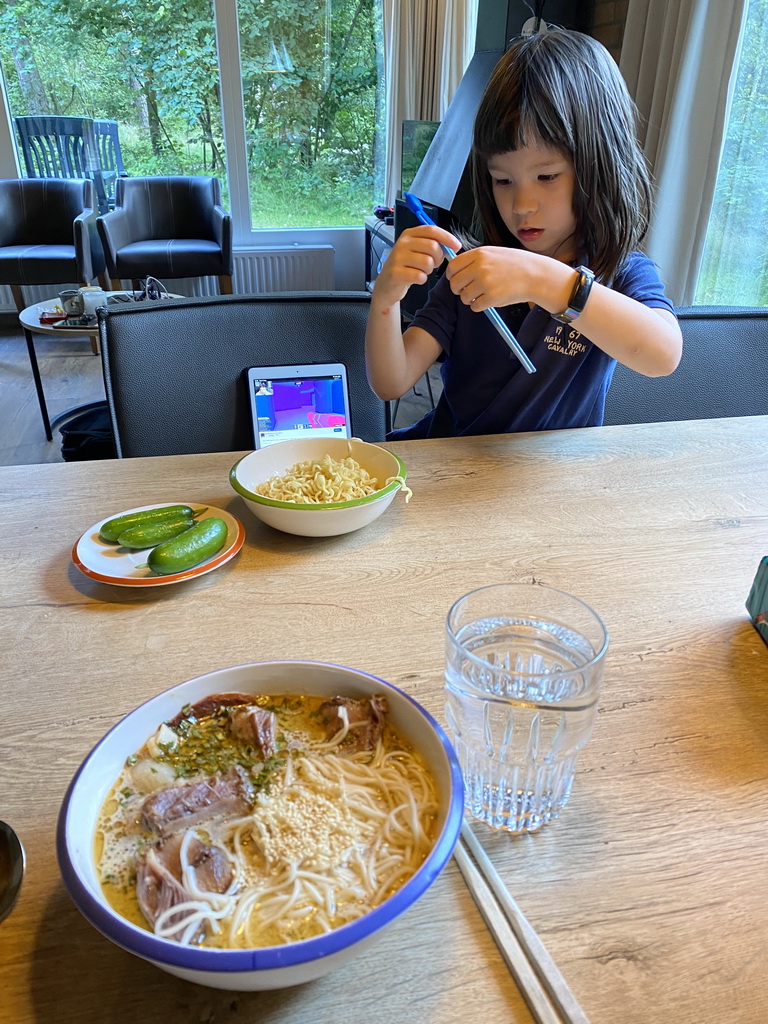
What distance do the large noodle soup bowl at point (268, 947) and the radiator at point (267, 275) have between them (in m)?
4.46

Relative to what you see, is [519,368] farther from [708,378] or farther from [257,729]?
[257,729]

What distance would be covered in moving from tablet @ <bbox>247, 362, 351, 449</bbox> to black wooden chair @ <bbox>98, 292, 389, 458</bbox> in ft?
0.15

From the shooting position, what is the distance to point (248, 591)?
0.75 metres

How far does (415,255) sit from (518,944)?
0.87 metres

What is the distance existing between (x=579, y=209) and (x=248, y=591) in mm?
840

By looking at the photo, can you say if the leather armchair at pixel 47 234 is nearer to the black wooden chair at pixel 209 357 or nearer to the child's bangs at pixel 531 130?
the black wooden chair at pixel 209 357

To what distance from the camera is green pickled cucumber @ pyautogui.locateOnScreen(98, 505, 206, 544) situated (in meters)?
0.80

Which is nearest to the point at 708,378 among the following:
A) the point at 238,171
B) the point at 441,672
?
the point at 441,672

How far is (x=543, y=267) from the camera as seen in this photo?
0.96m

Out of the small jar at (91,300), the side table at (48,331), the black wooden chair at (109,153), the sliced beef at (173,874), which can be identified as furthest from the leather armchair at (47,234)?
the sliced beef at (173,874)

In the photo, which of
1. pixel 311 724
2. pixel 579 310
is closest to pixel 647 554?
pixel 579 310

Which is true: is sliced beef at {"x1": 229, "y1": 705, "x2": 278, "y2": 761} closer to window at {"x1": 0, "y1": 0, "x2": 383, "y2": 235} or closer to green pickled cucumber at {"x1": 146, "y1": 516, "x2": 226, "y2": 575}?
green pickled cucumber at {"x1": 146, "y1": 516, "x2": 226, "y2": 575}

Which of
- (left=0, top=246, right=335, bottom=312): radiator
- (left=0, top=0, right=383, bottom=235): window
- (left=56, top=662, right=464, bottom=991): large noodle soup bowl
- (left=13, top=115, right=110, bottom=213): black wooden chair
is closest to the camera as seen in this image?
(left=56, top=662, right=464, bottom=991): large noodle soup bowl

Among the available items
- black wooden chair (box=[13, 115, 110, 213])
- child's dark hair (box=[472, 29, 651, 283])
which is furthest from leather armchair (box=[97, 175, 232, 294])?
child's dark hair (box=[472, 29, 651, 283])
